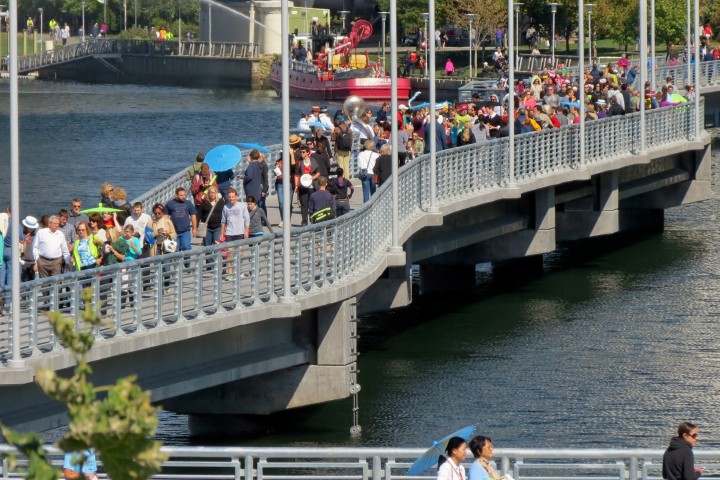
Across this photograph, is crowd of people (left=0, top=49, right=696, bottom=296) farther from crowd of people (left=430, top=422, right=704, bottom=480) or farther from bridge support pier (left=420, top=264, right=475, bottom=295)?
crowd of people (left=430, top=422, right=704, bottom=480)

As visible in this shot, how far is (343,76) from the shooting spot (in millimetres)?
97750

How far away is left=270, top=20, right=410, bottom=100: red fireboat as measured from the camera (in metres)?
95.8

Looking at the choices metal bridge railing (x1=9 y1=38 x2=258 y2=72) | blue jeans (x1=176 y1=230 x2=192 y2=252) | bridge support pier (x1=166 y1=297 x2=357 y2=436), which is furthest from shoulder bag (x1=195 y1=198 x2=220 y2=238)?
metal bridge railing (x1=9 y1=38 x2=258 y2=72)

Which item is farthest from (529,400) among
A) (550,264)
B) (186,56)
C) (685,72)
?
(186,56)

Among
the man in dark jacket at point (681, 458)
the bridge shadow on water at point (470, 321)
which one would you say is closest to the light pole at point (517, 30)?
the bridge shadow on water at point (470, 321)

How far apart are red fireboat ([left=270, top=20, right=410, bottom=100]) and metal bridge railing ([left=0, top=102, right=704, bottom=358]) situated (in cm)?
5936

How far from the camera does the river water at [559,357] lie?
25266 millimetres

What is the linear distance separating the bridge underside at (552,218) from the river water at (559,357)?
723 mm

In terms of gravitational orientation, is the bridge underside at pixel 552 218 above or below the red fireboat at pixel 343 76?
below

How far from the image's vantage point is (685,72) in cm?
6172

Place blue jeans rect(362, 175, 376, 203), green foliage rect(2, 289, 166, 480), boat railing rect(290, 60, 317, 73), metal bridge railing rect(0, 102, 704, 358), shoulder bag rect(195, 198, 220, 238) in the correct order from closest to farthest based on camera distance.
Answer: green foliage rect(2, 289, 166, 480) → metal bridge railing rect(0, 102, 704, 358) → shoulder bag rect(195, 198, 220, 238) → blue jeans rect(362, 175, 376, 203) → boat railing rect(290, 60, 317, 73)

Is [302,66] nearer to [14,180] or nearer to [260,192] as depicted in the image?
[260,192]

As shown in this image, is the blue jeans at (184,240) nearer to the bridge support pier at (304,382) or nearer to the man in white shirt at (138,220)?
the man in white shirt at (138,220)

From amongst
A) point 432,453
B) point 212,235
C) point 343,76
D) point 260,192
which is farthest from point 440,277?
point 343,76
